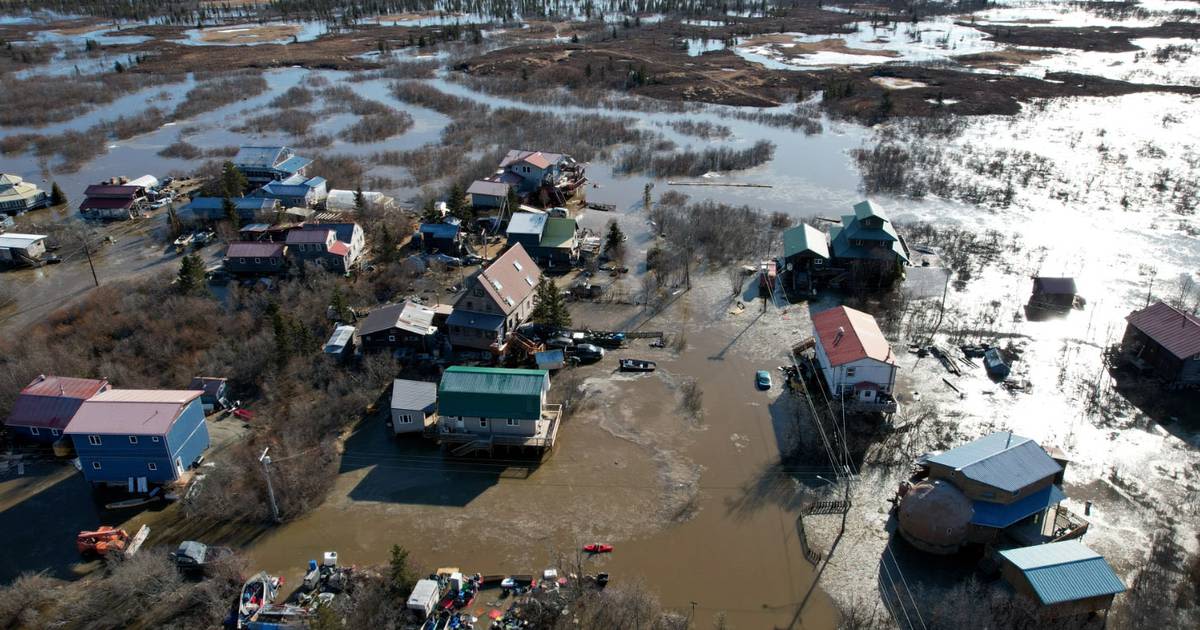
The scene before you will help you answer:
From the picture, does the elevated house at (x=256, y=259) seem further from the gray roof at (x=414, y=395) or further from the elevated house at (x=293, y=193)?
the gray roof at (x=414, y=395)

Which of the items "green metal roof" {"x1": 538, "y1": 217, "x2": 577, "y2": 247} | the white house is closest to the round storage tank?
the white house

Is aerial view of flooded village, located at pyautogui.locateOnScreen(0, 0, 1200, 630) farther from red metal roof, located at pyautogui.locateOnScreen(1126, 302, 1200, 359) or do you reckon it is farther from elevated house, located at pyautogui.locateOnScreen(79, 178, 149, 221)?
elevated house, located at pyautogui.locateOnScreen(79, 178, 149, 221)

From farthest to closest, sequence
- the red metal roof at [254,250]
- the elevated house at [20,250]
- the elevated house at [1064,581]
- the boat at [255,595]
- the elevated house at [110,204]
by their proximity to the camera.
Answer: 1. the elevated house at [110,204]
2. the elevated house at [20,250]
3. the red metal roof at [254,250]
4. the boat at [255,595]
5. the elevated house at [1064,581]

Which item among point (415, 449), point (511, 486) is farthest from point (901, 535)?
point (415, 449)

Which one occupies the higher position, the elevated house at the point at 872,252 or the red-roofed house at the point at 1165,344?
the elevated house at the point at 872,252

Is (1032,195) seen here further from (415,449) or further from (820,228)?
(415,449)

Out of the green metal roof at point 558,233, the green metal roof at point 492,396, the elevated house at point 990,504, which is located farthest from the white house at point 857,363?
the green metal roof at point 558,233
